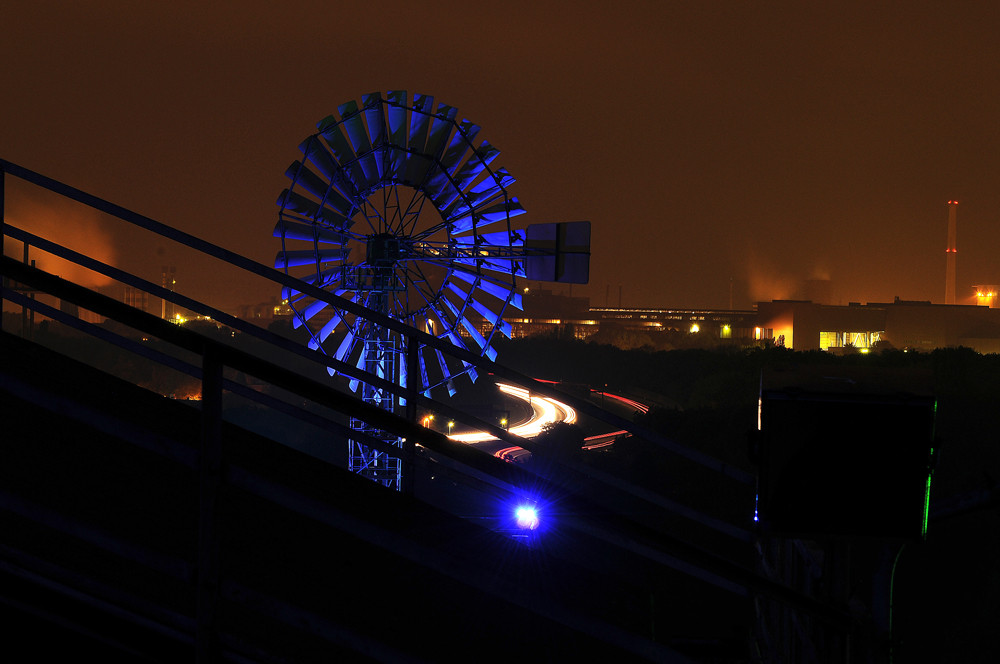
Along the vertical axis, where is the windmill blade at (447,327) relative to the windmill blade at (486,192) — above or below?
below

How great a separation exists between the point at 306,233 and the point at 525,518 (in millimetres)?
6548

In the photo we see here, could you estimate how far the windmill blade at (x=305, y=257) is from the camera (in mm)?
9490

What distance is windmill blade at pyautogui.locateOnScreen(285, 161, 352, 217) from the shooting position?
9.12 metres

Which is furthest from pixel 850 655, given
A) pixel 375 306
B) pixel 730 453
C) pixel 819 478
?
pixel 730 453

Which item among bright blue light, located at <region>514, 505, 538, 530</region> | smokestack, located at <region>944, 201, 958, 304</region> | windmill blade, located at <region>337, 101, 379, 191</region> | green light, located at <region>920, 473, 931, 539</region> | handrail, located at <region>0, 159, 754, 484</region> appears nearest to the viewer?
green light, located at <region>920, 473, 931, 539</region>

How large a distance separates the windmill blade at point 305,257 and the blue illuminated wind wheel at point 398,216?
12 mm

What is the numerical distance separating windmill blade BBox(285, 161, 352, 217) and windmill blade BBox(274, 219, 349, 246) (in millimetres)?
266

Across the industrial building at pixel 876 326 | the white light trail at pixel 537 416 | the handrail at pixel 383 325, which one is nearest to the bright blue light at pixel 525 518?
the handrail at pixel 383 325

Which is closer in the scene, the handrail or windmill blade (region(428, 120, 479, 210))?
the handrail

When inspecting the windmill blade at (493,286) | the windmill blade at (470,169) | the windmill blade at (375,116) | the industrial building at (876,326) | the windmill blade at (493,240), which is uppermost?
the windmill blade at (375,116)

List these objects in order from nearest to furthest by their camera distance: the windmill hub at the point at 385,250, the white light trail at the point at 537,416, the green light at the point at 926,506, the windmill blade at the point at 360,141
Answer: the green light at the point at 926,506
the windmill blade at the point at 360,141
the windmill hub at the point at 385,250
the white light trail at the point at 537,416

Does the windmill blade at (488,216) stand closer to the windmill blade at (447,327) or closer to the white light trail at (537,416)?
the windmill blade at (447,327)

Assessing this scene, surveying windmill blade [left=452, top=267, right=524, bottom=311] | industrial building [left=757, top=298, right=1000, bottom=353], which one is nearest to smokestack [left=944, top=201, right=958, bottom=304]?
industrial building [left=757, top=298, right=1000, bottom=353]

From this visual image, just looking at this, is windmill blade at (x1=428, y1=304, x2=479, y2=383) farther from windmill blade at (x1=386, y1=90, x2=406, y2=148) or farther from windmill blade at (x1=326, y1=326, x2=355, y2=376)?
windmill blade at (x1=386, y1=90, x2=406, y2=148)
